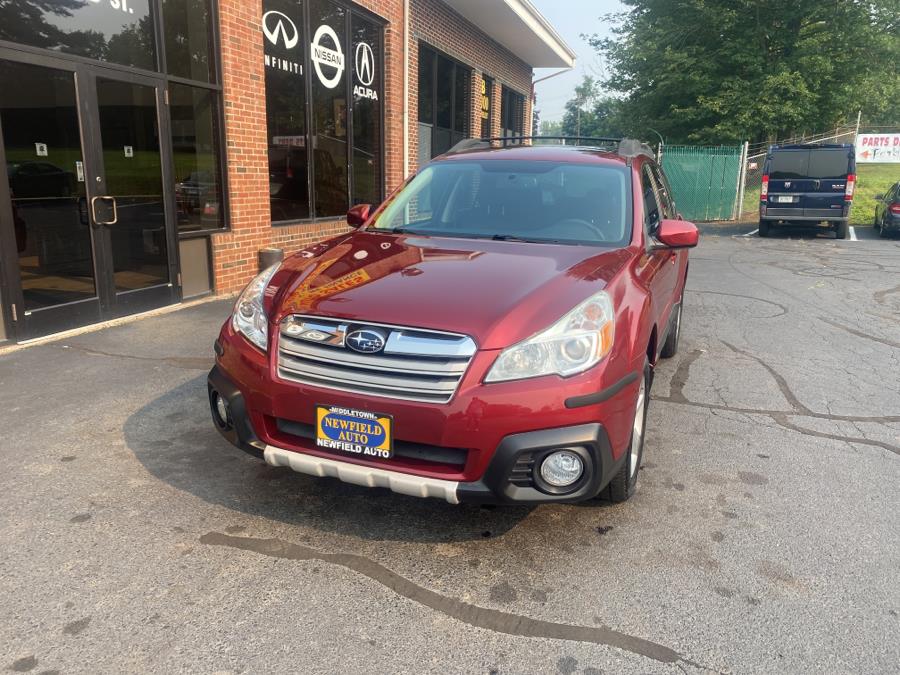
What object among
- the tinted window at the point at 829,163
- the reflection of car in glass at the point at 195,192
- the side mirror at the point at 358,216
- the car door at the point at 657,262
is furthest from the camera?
the tinted window at the point at 829,163

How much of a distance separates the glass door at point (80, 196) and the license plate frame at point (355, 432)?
173 inches

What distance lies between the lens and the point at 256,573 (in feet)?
9.09

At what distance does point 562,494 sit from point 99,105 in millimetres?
6004

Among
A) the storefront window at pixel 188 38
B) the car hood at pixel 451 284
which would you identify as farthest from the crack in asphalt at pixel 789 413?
the storefront window at pixel 188 38

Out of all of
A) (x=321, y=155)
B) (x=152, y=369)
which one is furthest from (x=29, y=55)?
(x=321, y=155)

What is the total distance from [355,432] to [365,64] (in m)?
10.0

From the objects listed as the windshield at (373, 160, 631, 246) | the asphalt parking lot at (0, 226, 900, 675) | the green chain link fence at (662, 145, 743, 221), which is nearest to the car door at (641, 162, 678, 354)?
the windshield at (373, 160, 631, 246)

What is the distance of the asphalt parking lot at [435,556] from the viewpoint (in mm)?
2363

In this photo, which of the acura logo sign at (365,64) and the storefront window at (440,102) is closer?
the acura logo sign at (365,64)

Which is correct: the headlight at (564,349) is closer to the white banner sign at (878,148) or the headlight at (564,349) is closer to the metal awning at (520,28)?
the metal awning at (520,28)

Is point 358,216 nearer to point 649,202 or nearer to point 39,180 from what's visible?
point 649,202

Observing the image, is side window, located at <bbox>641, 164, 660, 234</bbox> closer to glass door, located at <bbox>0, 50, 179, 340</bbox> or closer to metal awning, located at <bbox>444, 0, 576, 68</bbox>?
glass door, located at <bbox>0, 50, 179, 340</bbox>

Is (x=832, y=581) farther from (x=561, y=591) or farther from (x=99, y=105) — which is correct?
(x=99, y=105)

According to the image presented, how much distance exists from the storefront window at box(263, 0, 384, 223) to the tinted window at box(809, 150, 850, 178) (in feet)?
35.8
